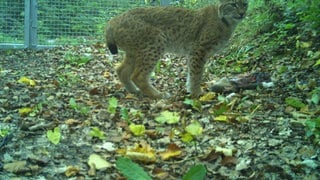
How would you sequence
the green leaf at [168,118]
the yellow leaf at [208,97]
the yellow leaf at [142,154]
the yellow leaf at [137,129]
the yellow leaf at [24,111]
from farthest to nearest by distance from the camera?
1. the yellow leaf at [208,97]
2. the yellow leaf at [24,111]
3. the green leaf at [168,118]
4. the yellow leaf at [137,129]
5. the yellow leaf at [142,154]

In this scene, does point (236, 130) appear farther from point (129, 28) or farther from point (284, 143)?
point (129, 28)

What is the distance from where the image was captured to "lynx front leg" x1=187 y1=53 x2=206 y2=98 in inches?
226

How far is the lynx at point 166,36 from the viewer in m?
5.81

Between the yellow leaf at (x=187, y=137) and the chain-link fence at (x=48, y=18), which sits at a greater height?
the chain-link fence at (x=48, y=18)

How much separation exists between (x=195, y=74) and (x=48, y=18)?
5310 mm

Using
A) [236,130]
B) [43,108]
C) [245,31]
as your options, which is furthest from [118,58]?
[236,130]

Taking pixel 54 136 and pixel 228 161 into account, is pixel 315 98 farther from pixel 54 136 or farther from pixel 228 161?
pixel 54 136

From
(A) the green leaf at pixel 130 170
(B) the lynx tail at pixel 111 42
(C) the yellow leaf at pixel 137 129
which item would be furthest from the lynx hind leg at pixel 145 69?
(A) the green leaf at pixel 130 170

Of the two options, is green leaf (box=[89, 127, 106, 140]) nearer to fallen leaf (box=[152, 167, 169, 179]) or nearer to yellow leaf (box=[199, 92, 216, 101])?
fallen leaf (box=[152, 167, 169, 179])

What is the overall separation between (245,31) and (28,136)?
5.75m

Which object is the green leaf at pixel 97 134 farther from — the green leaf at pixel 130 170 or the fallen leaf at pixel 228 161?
the green leaf at pixel 130 170

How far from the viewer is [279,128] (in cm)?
391

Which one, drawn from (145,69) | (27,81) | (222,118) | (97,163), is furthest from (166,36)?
(97,163)

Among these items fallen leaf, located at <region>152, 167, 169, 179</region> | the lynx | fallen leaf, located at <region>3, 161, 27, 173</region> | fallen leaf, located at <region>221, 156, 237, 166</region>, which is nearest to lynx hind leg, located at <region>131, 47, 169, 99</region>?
the lynx
